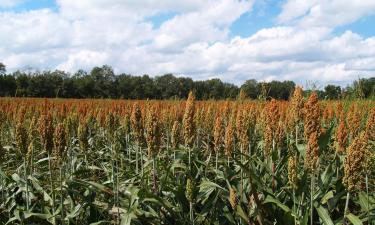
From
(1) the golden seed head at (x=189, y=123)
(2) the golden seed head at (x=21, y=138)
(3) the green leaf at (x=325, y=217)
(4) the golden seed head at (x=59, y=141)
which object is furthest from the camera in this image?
(1) the golden seed head at (x=189, y=123)

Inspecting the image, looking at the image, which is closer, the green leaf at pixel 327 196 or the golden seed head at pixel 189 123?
the green leaf at pixel 327 196

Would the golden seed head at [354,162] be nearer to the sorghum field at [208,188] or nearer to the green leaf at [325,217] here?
the sorghum field at [208,188]

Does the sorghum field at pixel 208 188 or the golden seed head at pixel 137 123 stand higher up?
the golden seed head at pixel 137 123

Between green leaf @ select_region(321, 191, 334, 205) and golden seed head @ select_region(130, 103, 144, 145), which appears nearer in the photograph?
green leaf @ select_region(321, 191, 334, 205)


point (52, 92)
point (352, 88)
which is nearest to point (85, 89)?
point (52, 92)

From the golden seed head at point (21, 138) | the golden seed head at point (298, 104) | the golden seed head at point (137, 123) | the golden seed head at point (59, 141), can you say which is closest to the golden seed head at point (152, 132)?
the golden seed head at point (137, 123)

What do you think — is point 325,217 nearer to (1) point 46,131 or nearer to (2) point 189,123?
(2) point 189,123

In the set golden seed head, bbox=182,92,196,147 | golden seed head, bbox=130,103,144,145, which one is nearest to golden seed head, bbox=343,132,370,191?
golden seed head, bbox=182,92,196,147

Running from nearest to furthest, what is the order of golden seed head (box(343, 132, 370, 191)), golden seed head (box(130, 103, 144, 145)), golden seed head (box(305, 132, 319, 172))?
golden seed head (box(343, 132, 370, 191)), golden seed head (box(305, 132, 319, 172)), golden seed head (box(130, 103, 144, 145))

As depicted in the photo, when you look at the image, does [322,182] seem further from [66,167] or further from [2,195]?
[2,195]

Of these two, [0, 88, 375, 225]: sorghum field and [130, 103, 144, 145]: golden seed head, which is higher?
[130, 103, 144, 145]: golden seed head

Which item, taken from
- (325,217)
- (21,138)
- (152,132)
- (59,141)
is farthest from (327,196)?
(21,138)

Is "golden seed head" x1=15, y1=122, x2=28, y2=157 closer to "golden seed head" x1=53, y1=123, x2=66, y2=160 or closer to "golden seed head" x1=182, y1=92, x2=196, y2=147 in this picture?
"golden seed head" x1=53, y1=123, x2=66, y2=160

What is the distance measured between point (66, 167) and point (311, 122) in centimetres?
267
